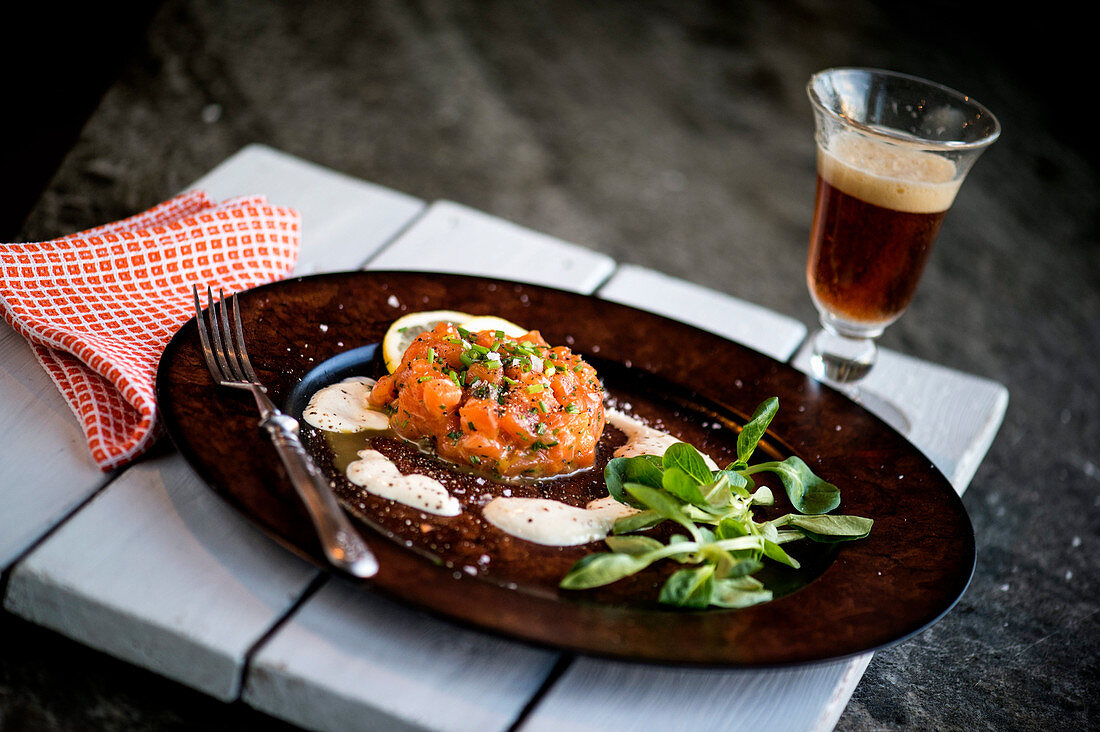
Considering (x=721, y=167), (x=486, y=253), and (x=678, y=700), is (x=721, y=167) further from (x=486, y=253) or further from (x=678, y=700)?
(x=678, y=700)

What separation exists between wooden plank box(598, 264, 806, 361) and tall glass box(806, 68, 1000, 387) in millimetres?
245

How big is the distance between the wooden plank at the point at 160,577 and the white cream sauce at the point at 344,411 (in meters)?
0.23

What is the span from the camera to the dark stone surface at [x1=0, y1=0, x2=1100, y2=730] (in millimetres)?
1756

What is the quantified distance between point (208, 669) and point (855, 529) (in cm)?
92

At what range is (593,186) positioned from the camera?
4.59 m

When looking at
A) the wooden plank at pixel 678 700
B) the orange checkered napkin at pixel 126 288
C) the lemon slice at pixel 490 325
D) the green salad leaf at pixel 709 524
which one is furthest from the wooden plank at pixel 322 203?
the wooden plank at pixel 678 700

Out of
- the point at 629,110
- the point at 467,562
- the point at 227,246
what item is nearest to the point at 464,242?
the point at 227,246

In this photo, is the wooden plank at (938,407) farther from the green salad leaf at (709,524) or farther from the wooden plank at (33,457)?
the wooden plank at (33,457)

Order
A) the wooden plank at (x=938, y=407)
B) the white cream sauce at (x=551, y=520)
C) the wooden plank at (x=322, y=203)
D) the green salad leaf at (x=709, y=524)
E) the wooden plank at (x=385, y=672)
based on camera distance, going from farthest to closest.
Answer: the wooden plank at (x=322, y=203) → the wooden plank at (x=938, y=407) → the white cream sauce at (x=551, y=520) → the green salad leaf at (x=709, y=524) → the wooden plank at (x=385, y=672)

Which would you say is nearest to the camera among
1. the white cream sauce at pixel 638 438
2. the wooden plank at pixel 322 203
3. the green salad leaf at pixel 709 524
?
the green salad leaf at pixel 709 524

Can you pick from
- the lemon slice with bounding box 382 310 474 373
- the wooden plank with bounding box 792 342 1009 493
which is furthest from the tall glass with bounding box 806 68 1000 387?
the lemon slice with bounding box 382 310 474 373

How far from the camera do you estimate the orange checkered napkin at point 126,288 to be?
4.95ft

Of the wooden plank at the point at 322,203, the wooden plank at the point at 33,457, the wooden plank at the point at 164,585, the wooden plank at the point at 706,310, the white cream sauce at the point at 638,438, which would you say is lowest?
the wooden plank at the point at 706,310

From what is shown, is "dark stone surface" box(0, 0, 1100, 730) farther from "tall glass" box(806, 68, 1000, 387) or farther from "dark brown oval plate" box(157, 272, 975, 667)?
"tall glass" box(806, 68, 1000, 387)
